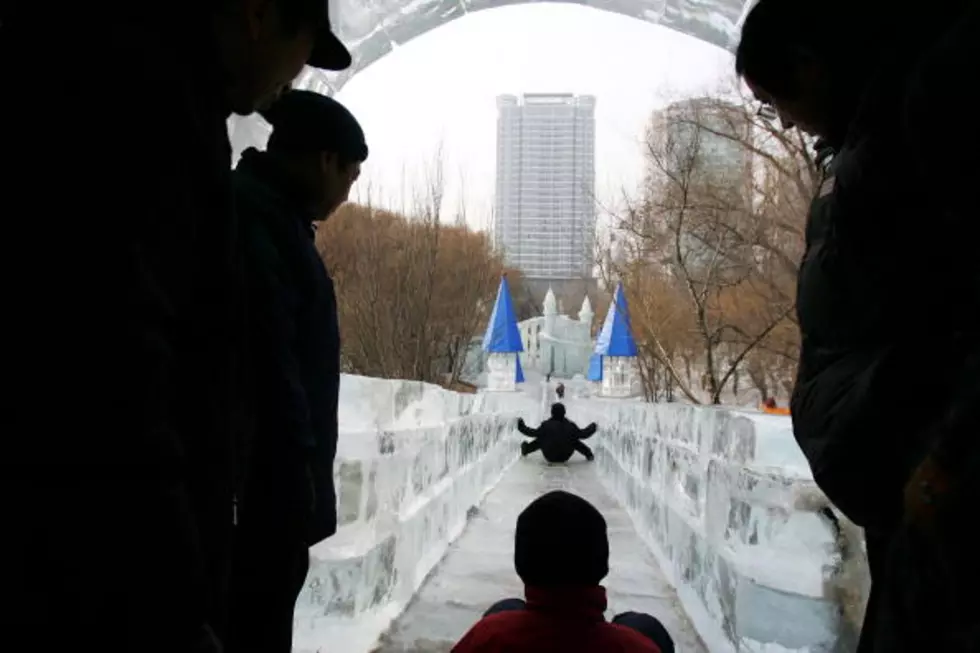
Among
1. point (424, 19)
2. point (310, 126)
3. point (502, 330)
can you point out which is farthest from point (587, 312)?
point (310, 126)

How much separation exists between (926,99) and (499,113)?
43760 millimetres

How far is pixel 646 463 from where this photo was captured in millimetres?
5906

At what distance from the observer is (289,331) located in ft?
5.00

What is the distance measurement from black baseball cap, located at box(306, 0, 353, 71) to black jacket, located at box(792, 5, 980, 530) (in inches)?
32.6

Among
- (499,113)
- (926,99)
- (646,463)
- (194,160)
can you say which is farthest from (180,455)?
(499,113)

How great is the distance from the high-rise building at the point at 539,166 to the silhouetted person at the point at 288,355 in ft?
111

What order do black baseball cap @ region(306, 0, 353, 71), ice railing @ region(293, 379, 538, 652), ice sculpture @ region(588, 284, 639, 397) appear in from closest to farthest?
black baseball cap @ region(306, 0, 353, 71) → ice railing @ region(293, 379, 538, 652) → ice sculpture @ region(588, 284, 639, 397)

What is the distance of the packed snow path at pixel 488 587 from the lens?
10.6ft

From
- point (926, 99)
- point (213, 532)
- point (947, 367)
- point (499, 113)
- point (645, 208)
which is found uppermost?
point (499, 113)

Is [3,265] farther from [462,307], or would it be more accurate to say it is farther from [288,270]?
[462,307]

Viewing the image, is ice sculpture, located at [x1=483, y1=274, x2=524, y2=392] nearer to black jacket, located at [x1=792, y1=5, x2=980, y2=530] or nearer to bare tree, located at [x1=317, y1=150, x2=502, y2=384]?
bare tree, located at [x1=317, y1=150, x2=502, y2=384]

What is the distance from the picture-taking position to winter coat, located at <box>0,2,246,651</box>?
714 millimetres

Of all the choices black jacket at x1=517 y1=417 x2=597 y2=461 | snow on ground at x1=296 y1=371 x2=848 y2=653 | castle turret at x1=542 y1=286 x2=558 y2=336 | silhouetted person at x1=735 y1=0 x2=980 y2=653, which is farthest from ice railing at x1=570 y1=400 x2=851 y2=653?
castle turret at x1=542 y1=286 x2=558 y2=336

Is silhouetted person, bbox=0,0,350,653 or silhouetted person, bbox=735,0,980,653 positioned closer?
silhouetted person, bbox=0,0,350,653
